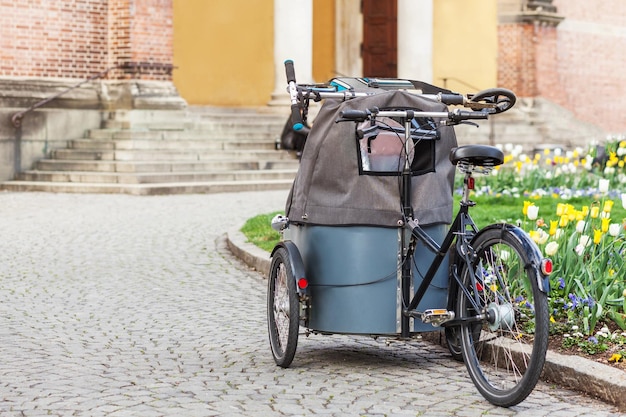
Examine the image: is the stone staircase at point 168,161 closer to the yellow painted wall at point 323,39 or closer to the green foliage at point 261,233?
the green foliage at point 261,233

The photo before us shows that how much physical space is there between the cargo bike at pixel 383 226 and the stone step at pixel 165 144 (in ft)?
42.0

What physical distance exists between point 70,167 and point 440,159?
13215mm

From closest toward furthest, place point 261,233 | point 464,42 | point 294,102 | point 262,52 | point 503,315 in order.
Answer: point 503,315 < point 294,102 < point 261,233 < point 262,52 < point 464,42

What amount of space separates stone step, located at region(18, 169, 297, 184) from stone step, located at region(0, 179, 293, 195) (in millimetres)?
304

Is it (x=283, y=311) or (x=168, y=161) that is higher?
(x=168, y=161)

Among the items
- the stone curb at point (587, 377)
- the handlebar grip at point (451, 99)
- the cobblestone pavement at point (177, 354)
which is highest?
the handlebar grip at point (451, 99)

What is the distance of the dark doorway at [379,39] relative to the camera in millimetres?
26828

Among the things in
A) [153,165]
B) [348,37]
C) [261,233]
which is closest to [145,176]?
[153,165]

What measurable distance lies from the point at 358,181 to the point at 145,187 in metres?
11.3

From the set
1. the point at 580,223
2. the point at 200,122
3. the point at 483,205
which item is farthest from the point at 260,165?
the point at 580,223

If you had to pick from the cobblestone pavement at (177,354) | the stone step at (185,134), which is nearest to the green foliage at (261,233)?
the cobblestone pavement at (177,354)

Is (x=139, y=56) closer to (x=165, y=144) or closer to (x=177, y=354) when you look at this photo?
(x=165, y=144)

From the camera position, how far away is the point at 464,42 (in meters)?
27.6

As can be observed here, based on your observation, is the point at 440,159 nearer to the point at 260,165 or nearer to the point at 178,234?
the point at 178,234
